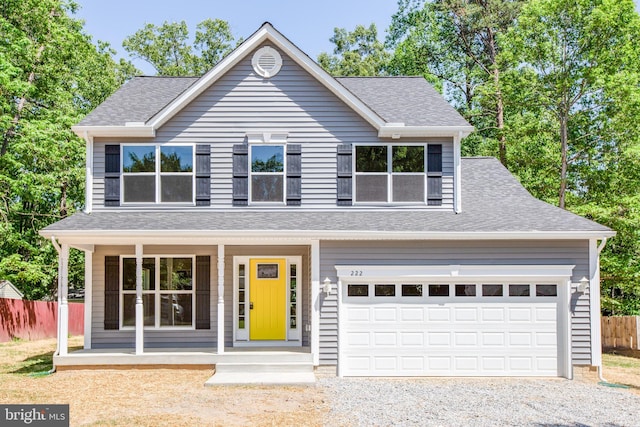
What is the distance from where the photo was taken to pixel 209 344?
571 inches

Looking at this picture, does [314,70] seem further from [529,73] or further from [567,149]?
[567,149]

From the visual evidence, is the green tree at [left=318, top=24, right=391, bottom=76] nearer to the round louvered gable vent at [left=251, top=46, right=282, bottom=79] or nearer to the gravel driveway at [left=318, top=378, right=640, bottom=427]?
the round louvered gable vent at [left=251, top=46, right=282, bottom=79]

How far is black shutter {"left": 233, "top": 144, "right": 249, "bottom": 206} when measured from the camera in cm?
1465

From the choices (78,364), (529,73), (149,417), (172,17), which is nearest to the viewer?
(149,417)

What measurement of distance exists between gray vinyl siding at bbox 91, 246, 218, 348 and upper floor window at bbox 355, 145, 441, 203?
13.3 ft

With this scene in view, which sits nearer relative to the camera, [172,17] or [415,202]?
[415,202]

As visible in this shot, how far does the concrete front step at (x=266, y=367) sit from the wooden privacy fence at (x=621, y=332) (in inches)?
483

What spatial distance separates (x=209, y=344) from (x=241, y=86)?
6.05m

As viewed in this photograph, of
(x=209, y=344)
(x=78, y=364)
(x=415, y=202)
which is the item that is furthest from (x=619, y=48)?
(x=78, y=364)

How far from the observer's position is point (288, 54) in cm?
1484

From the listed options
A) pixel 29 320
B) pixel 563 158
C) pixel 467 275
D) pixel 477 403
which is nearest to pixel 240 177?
pixel 467 275

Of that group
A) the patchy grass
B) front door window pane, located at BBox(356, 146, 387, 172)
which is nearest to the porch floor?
front door window pane, located at BBox(356, 146, 387, 172)

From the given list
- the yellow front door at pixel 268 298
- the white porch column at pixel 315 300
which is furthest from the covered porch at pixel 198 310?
the white porch column at pixel 315 300

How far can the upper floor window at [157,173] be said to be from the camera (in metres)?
14.7
